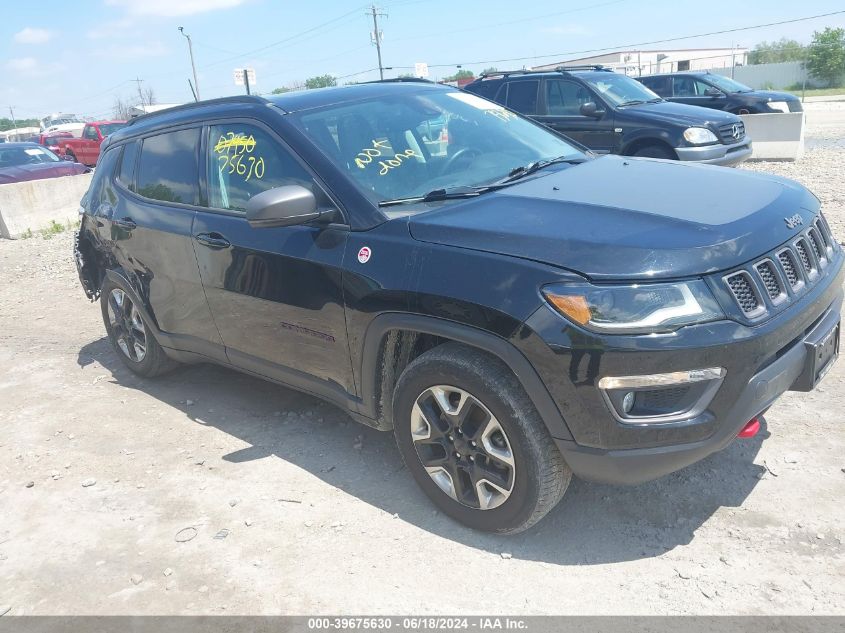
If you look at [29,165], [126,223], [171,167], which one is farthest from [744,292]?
[29,165]

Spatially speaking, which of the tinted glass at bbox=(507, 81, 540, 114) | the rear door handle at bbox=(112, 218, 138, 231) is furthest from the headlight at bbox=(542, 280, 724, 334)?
the tinted glass at bbox=(507, 81, 540, 114)

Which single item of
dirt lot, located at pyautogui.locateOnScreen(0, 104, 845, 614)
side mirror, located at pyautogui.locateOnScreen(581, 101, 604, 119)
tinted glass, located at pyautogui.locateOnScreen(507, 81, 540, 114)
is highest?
tinted glass, located at pyautogui.locateOnScreen(507, 81, 540, 114)

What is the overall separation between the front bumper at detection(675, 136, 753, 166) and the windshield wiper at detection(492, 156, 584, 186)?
6.36 meters

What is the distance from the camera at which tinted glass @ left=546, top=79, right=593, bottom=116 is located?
34.3ft

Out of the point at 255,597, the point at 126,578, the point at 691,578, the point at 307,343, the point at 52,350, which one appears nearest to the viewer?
the point at 691,578

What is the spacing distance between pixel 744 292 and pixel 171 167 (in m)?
3.38

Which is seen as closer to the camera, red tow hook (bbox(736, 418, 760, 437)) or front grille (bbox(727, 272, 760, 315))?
front grille (bbox(727, 272, 760, 315))

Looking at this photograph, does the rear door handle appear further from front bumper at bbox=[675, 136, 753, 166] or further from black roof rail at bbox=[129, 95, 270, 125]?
front bumper at bbox=[675, 136, 753, 166]

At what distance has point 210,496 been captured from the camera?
145 inches

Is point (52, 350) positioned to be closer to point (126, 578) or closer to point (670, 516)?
point (126, 578)

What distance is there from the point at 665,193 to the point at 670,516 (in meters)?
1.41

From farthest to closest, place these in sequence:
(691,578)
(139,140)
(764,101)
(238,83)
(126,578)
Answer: (238,83) → (764,101) → (139,140) → (126,578) → (691,578)

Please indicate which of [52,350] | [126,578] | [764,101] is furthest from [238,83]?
[126,578]

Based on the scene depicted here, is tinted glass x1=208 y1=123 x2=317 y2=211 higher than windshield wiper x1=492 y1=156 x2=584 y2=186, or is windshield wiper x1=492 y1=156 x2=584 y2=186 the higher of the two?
tinted glass x1=208 y1=123 x2=317 y2=211
